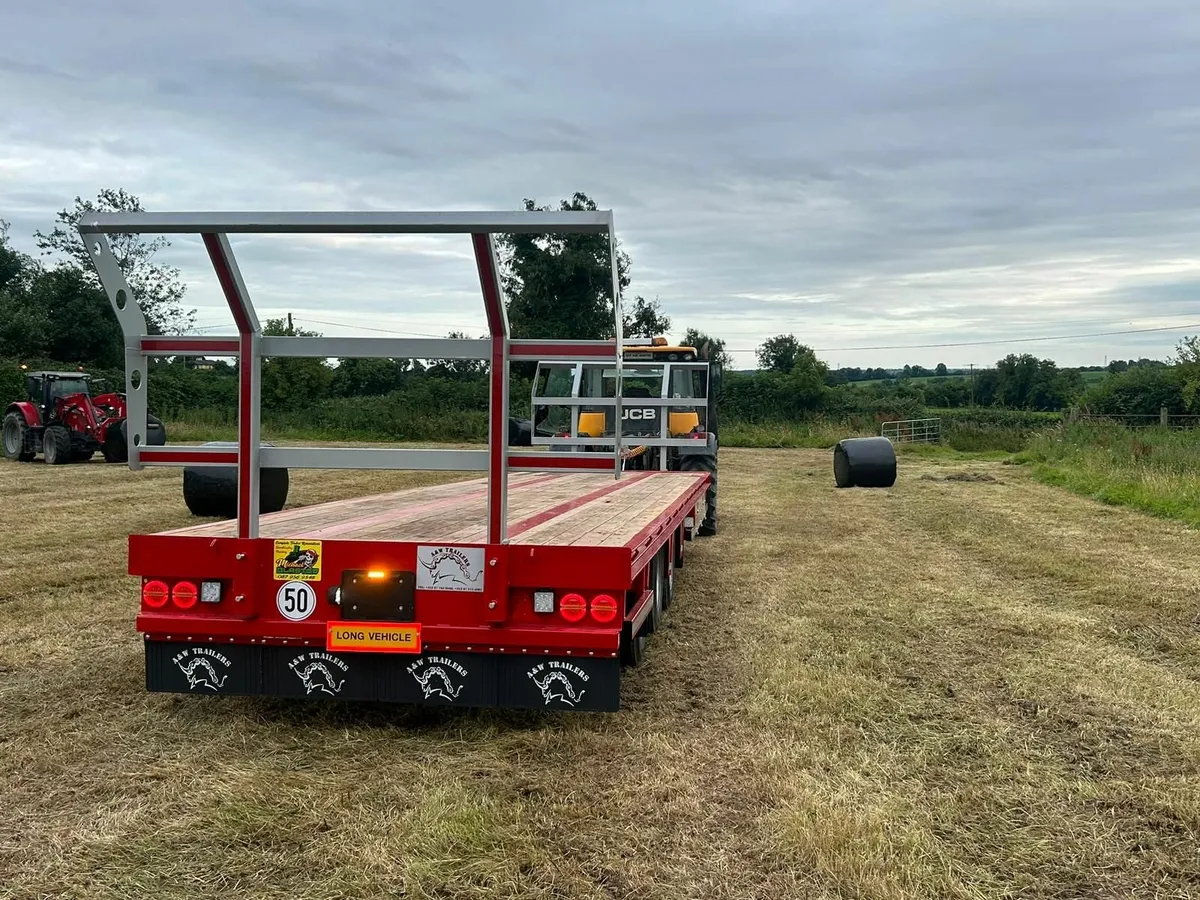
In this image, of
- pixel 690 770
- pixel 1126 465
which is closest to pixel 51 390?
pixel 690 770

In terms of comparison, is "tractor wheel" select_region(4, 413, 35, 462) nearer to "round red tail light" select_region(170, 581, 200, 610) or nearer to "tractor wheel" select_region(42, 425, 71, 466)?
"tractor wheel" select_region(42, 425, 71, 466)

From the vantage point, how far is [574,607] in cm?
382

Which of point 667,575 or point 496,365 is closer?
point 496,365

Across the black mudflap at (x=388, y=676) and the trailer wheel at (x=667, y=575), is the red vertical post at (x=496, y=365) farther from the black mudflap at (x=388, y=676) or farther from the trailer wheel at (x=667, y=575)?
the trailer wheel at (x=667, y=575)

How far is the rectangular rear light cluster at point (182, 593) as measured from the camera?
393cm

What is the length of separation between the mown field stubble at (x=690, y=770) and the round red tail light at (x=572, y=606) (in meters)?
0.55

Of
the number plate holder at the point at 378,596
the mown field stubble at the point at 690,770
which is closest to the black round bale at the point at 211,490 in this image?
the mown field stubble at the point at 690,770

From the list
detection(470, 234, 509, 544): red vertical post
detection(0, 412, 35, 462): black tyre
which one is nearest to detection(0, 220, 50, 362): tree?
detection(0, 412, 35, 462): black tyre

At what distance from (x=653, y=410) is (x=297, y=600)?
721cm

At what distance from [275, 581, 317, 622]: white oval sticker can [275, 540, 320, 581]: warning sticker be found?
28 millimetres

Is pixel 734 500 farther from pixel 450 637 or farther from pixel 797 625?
pixel 450 637

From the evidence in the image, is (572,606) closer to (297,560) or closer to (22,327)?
(297,560)

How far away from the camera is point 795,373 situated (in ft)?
140

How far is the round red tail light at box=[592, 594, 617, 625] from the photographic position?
12.5ft
